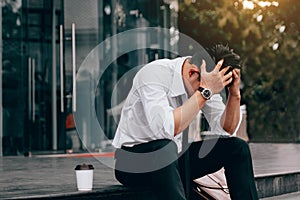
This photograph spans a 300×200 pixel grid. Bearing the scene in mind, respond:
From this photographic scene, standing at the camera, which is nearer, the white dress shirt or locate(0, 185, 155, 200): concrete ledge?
the white dress shirt

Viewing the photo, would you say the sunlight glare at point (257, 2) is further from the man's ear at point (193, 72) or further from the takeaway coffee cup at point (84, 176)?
the man's ear at point (193, 72)

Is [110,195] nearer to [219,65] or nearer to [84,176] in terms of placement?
[84,176]

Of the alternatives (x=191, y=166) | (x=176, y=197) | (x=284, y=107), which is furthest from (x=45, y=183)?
(x=284, y=107)

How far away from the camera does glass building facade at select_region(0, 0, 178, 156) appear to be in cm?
1156

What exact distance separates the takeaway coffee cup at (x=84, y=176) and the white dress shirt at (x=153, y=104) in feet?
0.87

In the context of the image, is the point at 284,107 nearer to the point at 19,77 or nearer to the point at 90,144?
the point at 90,144

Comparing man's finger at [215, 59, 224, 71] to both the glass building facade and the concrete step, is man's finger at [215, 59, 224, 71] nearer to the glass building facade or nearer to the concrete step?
the concrete step

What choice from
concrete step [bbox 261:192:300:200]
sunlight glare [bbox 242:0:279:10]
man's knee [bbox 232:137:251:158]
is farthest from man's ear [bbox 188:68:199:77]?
sunlight glare [bbox 242:0:279:10]

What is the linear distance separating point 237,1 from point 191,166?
13884 mm

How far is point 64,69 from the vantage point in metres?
12.2

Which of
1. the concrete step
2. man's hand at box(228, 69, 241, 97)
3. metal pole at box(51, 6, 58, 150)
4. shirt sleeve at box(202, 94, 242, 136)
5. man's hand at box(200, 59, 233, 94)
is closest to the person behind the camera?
man's hand at box(200, 59, 233, 94)

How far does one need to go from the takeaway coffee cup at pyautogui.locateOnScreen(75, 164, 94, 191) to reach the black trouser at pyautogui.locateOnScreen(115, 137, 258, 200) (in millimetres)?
187

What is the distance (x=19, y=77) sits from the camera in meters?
11.6

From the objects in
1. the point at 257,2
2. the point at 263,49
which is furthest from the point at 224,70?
the point at 263,49
